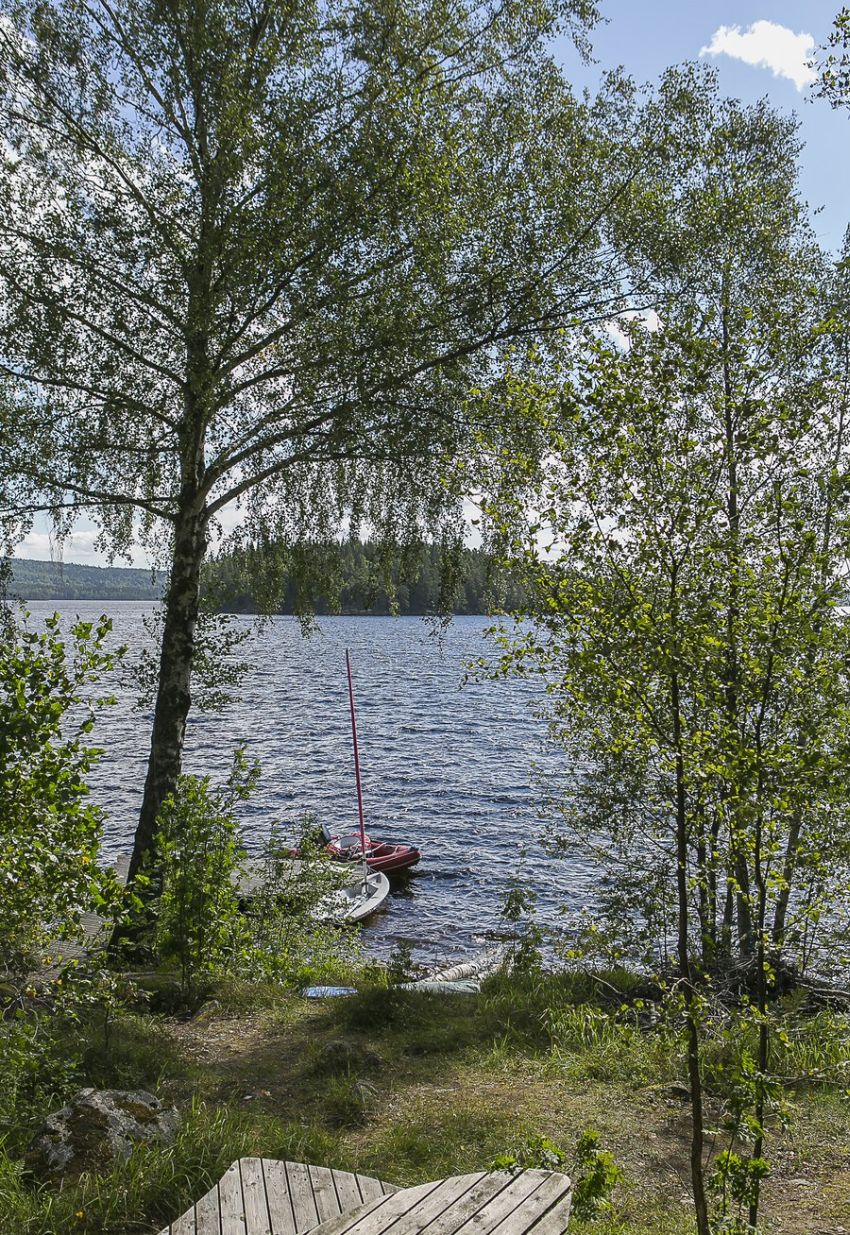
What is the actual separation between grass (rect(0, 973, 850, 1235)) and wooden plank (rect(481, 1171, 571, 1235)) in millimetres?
640

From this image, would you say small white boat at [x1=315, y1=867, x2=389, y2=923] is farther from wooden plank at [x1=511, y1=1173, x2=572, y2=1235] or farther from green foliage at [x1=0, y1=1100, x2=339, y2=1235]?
wooden plank at [x1=511, y1=1173, x2=572, y2=1235]

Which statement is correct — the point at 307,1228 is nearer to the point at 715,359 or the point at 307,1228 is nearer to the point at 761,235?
the point at 715,359

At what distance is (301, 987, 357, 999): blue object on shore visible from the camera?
331 inches

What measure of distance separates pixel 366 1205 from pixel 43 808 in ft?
7.61

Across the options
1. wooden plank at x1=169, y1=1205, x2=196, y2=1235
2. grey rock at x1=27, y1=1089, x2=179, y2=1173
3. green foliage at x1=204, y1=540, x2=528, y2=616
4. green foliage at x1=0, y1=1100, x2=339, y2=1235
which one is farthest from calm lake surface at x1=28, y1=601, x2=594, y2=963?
wooden plank at x1=169, y1=1205, x2=196, y2=1235

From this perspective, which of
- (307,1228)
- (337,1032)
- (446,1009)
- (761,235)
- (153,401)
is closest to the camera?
(307,1228)

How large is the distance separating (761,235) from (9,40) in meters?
7.95

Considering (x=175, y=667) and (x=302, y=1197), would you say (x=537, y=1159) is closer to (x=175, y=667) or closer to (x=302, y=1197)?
(x=302, y=1197)

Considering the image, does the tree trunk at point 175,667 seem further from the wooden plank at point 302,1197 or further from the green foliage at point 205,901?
the wooden plank at point 302,1197

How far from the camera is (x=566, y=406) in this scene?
3918 mm

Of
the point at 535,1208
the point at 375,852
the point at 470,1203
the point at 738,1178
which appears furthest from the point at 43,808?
the point at 375,852

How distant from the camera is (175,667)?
30.5ft

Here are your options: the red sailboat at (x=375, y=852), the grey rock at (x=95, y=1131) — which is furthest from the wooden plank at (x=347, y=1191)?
the red sailboat at (x=375, y=852)

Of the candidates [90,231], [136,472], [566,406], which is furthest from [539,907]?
[566,406]
